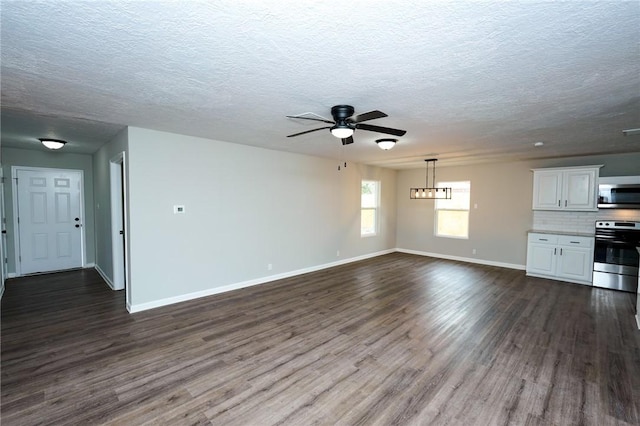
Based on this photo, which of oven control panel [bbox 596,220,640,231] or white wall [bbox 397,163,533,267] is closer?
oven control panel [bbox 596,220,640,231]

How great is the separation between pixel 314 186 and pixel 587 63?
16.0 feet

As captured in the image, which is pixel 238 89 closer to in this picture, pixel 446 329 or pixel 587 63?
pixel 587 63

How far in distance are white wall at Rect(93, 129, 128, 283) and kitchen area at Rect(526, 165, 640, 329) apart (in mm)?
7963

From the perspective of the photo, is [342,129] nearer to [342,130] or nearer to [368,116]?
[342,130]

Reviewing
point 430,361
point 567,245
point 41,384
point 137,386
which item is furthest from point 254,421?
point 567,245

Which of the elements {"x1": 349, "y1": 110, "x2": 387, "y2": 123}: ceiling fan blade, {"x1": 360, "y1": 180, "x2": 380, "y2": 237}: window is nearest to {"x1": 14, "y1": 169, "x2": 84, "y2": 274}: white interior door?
{"x1": 360, "y1": 180, "x2": 380, "y2": 237}: window

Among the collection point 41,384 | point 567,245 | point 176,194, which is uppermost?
point 176,194

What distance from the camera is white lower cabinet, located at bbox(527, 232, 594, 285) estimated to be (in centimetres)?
566

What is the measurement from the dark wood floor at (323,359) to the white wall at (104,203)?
811 mm

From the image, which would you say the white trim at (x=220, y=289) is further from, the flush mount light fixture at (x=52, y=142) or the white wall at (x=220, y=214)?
the flush mount light fixture at (x=52, y=142)

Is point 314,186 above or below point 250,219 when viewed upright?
above

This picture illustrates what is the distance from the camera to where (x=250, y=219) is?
5.38 metres

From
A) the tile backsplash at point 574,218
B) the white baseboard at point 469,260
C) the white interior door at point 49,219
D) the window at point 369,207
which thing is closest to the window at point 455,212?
the white baseboard at point 469,260

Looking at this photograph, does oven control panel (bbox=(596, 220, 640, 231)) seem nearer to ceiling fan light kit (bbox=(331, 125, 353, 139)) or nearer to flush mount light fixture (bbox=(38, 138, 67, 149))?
ceiling fan light kit (bbox=(331, 125, 353, 139))
